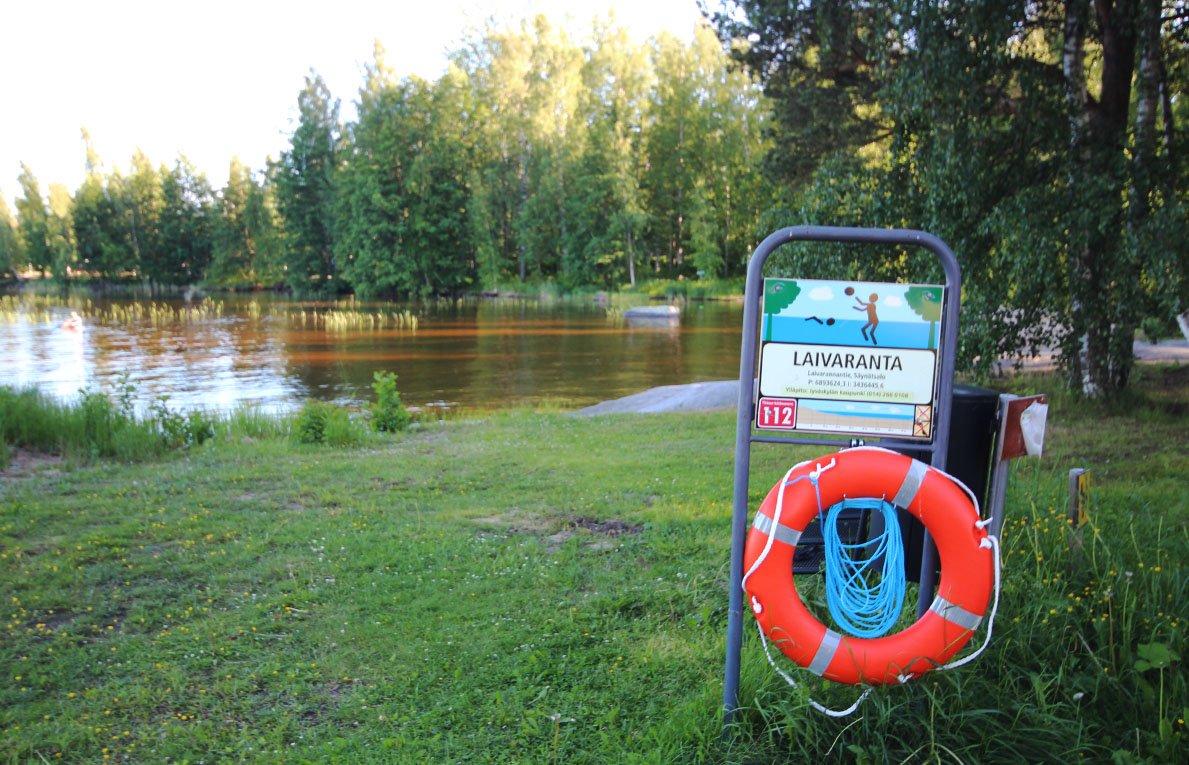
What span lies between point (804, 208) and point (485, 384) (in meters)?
8.73

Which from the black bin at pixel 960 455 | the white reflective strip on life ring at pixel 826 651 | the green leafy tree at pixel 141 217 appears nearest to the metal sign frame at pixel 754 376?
the white reflective strip on life ring at pixel 826 651

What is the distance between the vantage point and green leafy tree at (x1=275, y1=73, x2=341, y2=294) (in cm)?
5000

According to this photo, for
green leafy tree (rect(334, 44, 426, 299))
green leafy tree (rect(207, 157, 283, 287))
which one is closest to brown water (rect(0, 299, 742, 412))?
green leafy tree (rect(334, 44, 426, 299))

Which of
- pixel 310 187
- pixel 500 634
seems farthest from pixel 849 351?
pixel 310 187

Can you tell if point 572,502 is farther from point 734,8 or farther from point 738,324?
point 738,324

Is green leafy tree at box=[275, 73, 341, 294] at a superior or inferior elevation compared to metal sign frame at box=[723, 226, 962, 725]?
superior

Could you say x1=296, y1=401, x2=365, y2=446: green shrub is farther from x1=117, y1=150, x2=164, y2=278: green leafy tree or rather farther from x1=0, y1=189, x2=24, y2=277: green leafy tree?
x1=0, y1=189, x2=24, y2=277: green leafy tree

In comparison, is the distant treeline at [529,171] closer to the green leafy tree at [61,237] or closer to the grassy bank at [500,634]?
the green leafy tree at [61,237]

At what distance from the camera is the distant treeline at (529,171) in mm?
40312

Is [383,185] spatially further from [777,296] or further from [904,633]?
[904,633]

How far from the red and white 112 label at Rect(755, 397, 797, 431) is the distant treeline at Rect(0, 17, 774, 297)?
119 ft

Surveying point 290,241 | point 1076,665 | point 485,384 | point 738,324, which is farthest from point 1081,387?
point 290,241

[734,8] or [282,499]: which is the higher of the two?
[734,8]

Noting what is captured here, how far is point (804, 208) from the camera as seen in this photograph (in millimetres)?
7953
